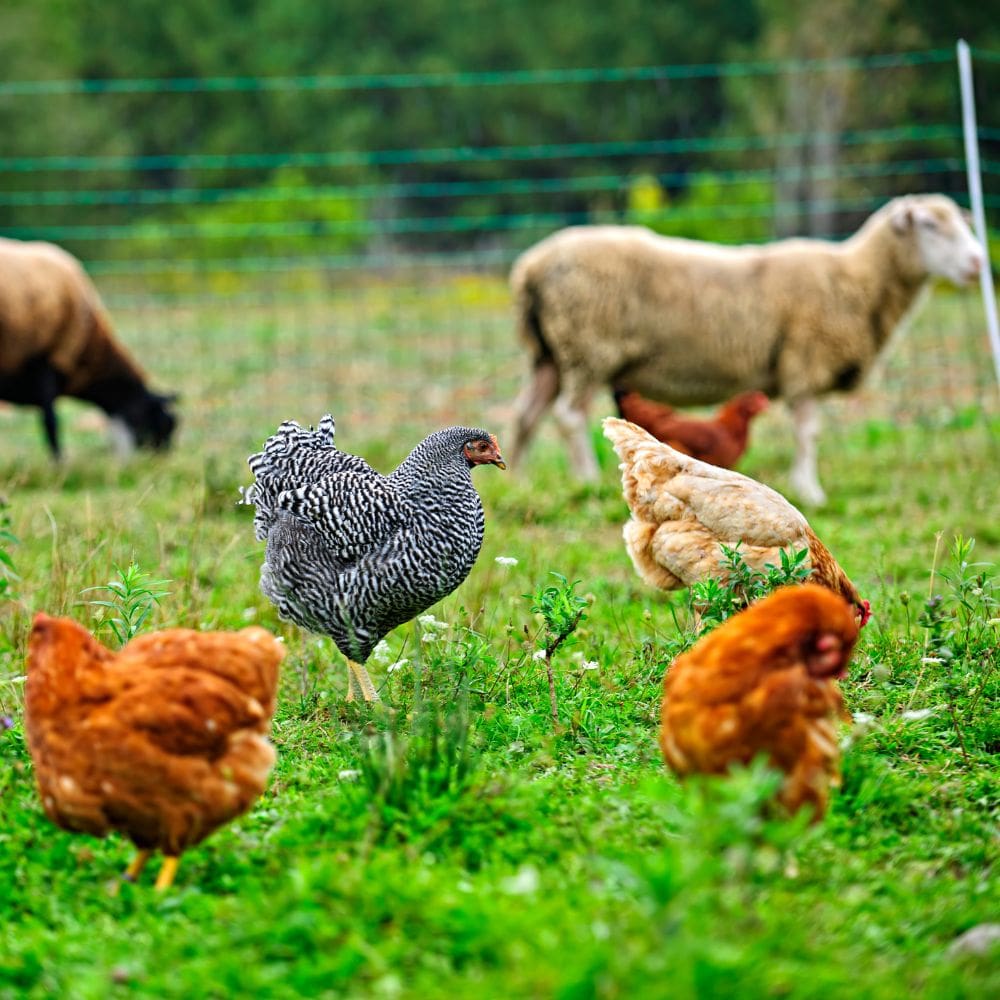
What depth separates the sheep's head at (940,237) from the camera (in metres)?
8.38

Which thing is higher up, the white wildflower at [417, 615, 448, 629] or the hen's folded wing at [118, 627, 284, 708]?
the hen's folded wing at [118, 627, 284, 708]

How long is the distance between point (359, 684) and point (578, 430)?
4.20 meters

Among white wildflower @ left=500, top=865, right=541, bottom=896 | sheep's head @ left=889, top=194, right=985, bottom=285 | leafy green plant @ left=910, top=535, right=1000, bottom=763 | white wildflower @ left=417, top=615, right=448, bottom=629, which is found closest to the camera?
white wildflower @ left=500, top=865, right=541, bottom=896

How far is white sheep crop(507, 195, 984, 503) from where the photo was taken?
8.51 metres

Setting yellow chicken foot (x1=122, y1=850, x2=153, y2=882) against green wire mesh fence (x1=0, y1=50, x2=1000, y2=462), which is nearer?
yellow chicken foot (x1=122, y1=850, x2=153, y2=882)

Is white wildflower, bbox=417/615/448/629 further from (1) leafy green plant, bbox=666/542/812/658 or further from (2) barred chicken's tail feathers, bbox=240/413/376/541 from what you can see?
(1) leafy green plant, bbox=666/542/812/658

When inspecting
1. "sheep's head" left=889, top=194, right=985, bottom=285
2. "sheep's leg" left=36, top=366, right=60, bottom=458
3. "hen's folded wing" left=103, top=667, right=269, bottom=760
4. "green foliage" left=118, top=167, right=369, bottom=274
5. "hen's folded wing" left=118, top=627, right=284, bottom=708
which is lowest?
"green foliage" left=118, top=167, right=369, bottom=274

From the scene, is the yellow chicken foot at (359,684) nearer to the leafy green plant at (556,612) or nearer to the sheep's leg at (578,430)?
the leafy green plant at (556,612)

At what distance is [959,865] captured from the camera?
3.31 metres

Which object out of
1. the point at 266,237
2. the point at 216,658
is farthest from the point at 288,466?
the point at 266,237

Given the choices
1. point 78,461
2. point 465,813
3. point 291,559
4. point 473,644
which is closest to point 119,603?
point 291,559

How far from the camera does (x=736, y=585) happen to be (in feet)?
14.1

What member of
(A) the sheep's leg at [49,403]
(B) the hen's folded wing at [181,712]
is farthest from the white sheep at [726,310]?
(B) the hen's folded wing at [181,712]

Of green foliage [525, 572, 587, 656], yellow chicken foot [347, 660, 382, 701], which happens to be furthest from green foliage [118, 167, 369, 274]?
green foliage [525, 572, 587, 656]
